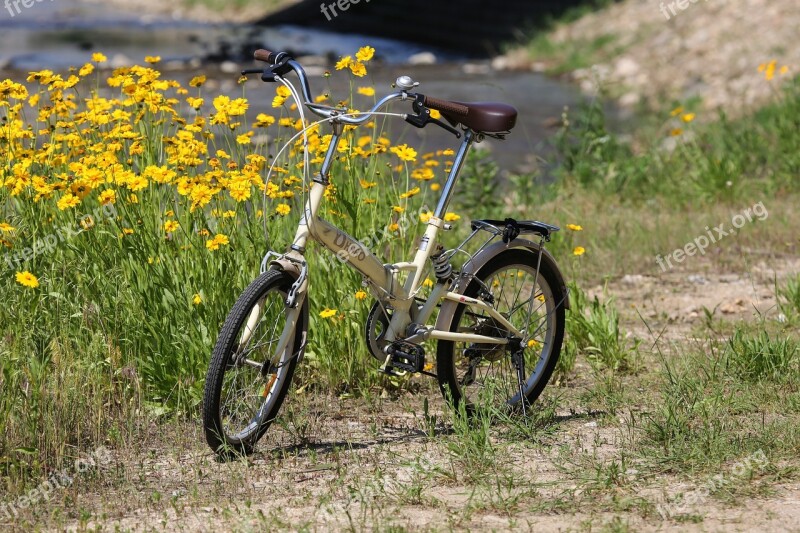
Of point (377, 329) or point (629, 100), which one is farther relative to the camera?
point (629, 100)

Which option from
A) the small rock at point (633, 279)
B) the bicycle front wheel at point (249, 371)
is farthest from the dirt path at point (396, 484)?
the small rock at point (633, 279)

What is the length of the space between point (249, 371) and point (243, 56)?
1533 cm

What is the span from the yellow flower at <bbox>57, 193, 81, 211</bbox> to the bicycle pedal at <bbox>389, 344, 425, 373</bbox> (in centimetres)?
A: 142

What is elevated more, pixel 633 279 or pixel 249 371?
pixel 633 279

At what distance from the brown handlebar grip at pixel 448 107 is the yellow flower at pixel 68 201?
1.57 meters

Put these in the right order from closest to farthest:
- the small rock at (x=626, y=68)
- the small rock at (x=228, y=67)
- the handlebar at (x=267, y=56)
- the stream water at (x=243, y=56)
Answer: the handlebar at (x=267, y=56), the stream water at (x=243, y=56), the small rock at (x=626, y=68), the small rock at (x=228, y=67)

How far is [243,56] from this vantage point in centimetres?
1931

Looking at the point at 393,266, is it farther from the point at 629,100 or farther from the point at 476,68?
the point at 476,68

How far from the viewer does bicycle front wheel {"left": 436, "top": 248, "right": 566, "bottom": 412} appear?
4750 millimetres

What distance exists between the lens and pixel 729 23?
16.3m

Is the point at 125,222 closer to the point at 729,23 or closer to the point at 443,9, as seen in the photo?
the point at 729,23

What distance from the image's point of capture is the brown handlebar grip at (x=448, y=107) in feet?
13.8

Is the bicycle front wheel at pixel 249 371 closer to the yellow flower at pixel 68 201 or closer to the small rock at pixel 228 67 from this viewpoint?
the yellow flower at pixel 68 201


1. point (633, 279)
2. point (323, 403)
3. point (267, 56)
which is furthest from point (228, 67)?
point (267, 56)
